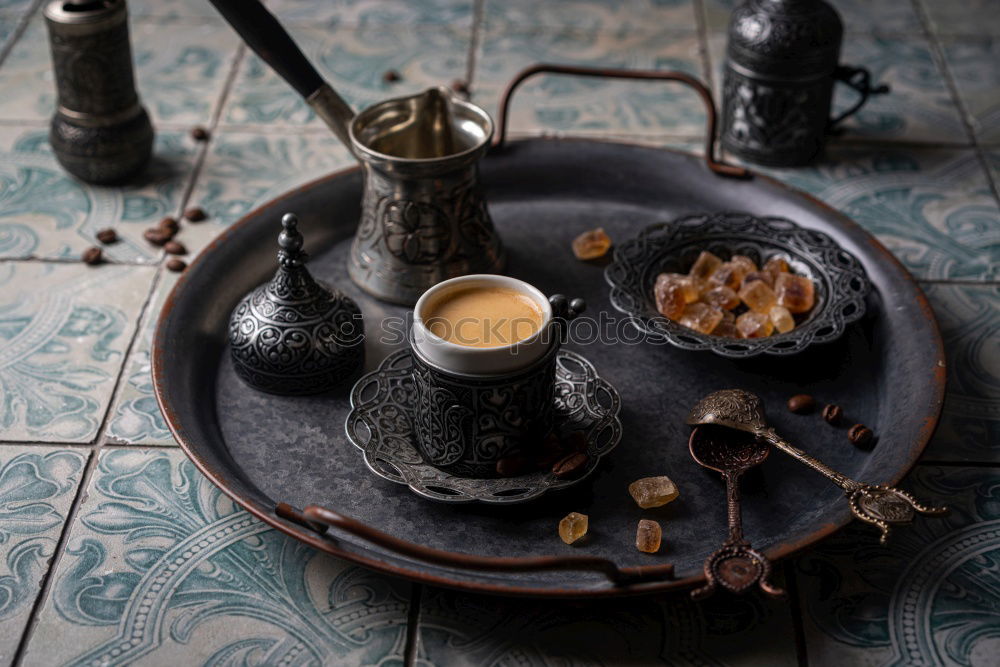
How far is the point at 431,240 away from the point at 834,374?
0.43 metres

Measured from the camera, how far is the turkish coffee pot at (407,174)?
1.09 meters

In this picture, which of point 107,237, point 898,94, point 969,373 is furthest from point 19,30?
point 969,373

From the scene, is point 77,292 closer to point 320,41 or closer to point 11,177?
point 11,177

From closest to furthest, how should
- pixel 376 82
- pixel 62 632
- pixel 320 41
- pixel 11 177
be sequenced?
pixel 62 632, pixel 11 177, pixel 376 82, pixel 320 41

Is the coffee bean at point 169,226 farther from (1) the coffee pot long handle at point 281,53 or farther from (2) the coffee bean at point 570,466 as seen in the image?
(2) the coffee bean at point 570,466

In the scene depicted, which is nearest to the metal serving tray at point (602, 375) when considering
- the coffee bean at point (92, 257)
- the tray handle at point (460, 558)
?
the tray handle at point (460, 558)

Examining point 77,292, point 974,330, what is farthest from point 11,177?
point 974,330

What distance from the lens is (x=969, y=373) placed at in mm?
1153

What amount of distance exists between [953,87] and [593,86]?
0.57 meters

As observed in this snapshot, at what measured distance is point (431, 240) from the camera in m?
1.13

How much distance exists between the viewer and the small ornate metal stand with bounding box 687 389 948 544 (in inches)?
35.1

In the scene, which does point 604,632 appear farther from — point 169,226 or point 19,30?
point 19,30

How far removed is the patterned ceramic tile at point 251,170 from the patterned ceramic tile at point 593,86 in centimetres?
28

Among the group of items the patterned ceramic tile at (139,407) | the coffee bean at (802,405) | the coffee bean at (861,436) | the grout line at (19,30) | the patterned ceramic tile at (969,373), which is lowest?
the grout line at (19,30)
